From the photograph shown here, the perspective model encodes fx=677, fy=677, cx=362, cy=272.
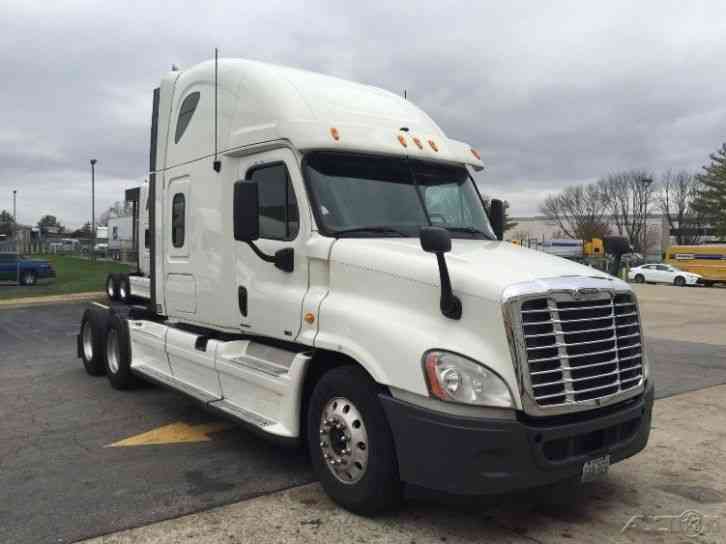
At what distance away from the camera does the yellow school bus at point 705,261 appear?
44.6 meters

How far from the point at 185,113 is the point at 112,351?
348 centimetres

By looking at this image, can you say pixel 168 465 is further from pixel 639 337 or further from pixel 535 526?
pixel 639 337

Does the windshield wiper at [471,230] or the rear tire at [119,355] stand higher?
the windshield wiper at [471,230]

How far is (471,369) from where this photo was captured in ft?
12.8

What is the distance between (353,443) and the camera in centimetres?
437

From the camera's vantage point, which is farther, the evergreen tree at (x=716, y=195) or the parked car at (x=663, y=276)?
the evergreen tree at (x=716, y=195)

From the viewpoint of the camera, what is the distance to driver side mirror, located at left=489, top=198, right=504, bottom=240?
6.12 m

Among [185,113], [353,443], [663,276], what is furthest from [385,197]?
[663,276]

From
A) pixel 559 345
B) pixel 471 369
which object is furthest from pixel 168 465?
pixel 559 345


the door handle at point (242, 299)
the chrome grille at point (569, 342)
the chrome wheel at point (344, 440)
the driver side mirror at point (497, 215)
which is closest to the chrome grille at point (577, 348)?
the chrome grille at point (569, 342)

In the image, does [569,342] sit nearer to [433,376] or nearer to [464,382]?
[464,382]

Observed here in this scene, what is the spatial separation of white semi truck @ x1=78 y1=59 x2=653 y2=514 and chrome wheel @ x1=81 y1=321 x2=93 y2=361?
2.72 meters

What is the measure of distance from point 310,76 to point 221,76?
86 centimetres

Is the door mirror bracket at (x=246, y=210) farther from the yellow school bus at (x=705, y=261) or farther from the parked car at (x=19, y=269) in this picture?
the yellow school bus at (x=705, y=261)
